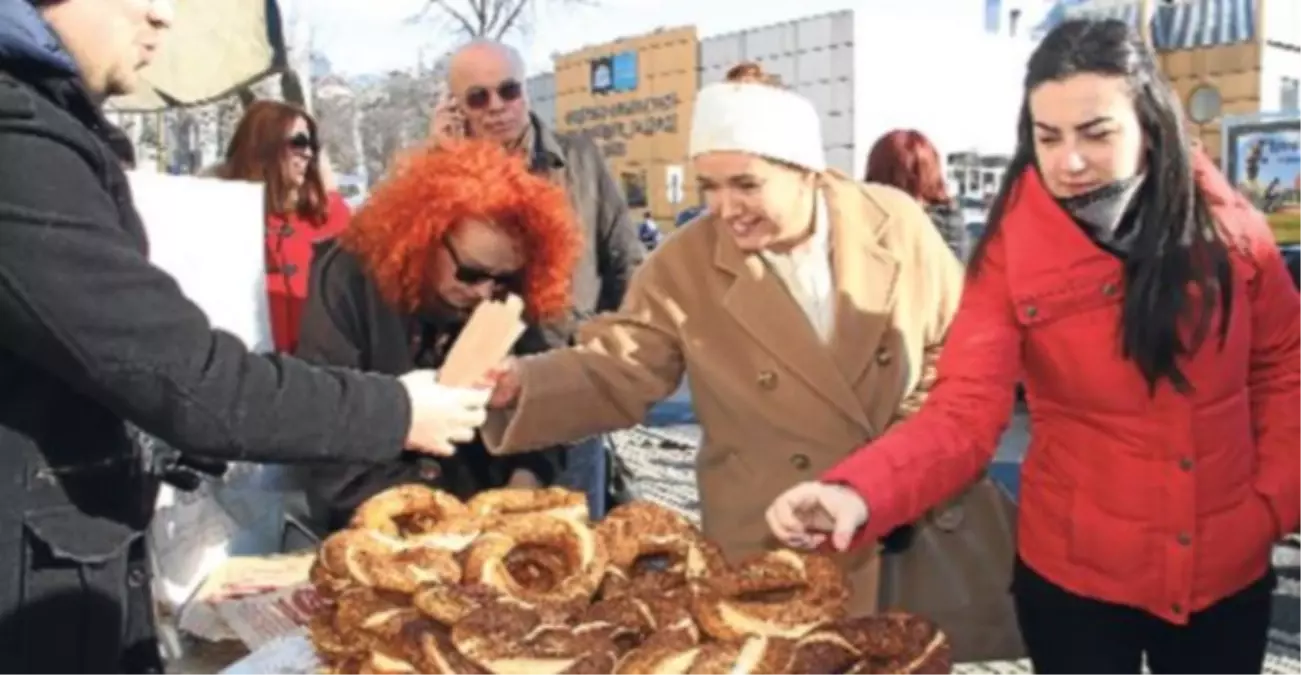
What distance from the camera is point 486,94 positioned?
11.8ft

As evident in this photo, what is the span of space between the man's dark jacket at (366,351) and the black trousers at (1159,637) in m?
1.14

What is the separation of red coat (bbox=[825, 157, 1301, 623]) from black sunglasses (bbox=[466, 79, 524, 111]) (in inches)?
75.0

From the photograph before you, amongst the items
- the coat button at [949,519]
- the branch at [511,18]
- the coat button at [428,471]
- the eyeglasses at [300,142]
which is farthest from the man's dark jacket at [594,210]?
the branch at [511,18]

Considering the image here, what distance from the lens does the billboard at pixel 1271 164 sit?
8.89 metres

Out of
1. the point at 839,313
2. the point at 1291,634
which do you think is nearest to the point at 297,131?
the point at 839,313

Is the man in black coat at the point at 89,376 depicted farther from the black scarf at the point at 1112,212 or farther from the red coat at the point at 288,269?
the red coat at the point at 288,269

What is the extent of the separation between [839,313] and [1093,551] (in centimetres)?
61

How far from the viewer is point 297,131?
387cm

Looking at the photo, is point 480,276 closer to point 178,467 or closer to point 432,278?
point 432,278

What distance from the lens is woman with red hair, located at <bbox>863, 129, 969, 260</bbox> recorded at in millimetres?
4629

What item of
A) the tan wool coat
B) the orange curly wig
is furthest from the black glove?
the orange curly wig

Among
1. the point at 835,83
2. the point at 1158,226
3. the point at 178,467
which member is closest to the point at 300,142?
the point at 178,467

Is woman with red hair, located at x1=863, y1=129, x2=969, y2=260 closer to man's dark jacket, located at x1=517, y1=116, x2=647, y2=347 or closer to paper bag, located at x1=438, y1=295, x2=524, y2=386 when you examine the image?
man's dark jacket, located at x1=517, y1=116, x2=647, y2=347

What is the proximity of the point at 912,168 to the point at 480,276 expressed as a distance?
7.93 feet
